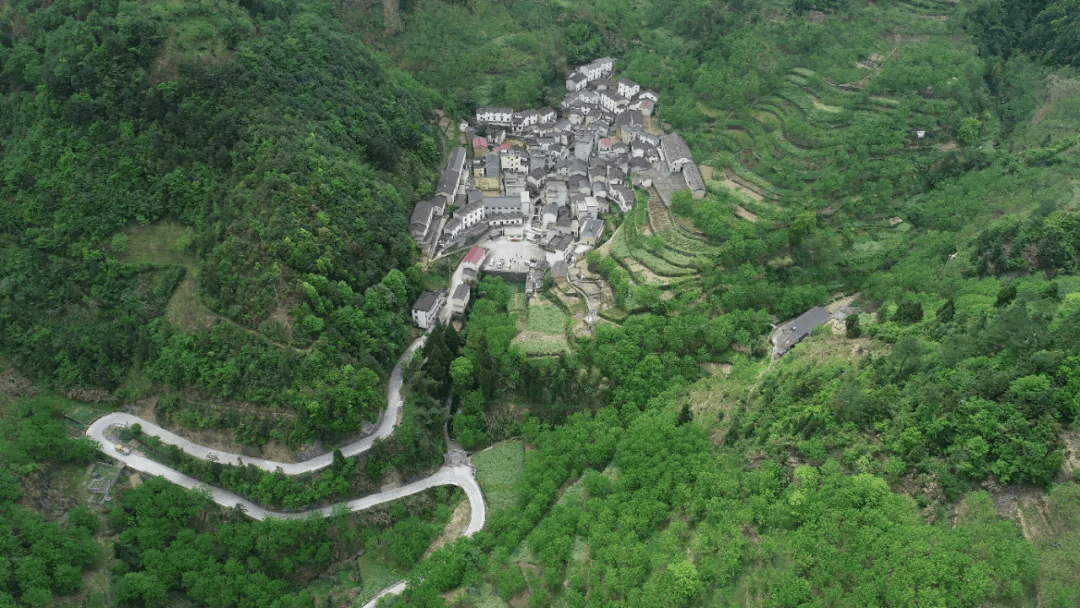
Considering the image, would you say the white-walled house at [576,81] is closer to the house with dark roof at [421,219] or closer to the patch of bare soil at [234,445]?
the house with dark roof at [421,219]

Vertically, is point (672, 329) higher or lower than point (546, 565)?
higher

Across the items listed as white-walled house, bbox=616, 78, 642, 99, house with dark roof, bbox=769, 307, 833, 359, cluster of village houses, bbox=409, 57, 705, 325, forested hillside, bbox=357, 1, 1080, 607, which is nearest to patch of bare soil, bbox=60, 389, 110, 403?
cluster of village houses, bbox=409, 57, 705, 325

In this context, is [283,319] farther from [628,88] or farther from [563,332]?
[628,88]

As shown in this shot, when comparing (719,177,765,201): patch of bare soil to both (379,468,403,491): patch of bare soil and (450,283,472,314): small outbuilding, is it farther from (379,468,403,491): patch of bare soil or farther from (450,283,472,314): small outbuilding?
(379,468,403,491): patch of bare soil

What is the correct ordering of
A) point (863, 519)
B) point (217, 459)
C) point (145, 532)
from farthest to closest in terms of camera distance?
point (217, 459), point (145, 532), point (863, 519)

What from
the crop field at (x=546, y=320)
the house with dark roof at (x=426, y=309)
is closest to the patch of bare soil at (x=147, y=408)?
the house with dark roof at (x=426, y=309)

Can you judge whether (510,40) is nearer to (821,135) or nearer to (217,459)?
(821,135)

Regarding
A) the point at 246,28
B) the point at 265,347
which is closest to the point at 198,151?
the point at 246,28
